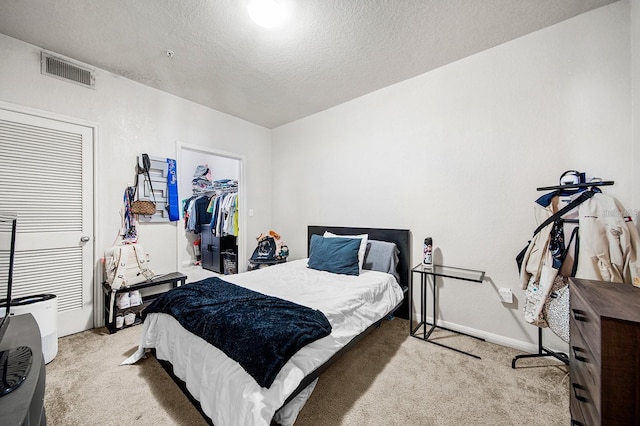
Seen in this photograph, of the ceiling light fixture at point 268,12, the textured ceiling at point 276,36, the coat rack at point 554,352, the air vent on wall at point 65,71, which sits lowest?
the coat rack at point 554,352

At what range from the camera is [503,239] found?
→ 7.34 feet

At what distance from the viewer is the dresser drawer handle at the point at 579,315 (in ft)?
3.40

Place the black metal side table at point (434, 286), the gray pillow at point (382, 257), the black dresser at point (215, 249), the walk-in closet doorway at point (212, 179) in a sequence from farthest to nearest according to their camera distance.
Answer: the black dresser at point (215, 249) → the walk-in closet doorway at point (212, 179) → the gray pillow at point (382, 257) → the black metal side table at point (434, 286)

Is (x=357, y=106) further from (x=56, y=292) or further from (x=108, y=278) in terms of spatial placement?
(x=56, y=292)

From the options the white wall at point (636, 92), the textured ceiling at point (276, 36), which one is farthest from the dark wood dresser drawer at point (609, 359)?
the textured ceiling at point (276, 36)

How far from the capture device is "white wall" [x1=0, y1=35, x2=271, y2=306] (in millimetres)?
2252

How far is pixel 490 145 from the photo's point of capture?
2312mm

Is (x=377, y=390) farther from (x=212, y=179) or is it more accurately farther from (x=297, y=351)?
(x=212, y=179)

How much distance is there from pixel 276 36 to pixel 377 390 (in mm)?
2846

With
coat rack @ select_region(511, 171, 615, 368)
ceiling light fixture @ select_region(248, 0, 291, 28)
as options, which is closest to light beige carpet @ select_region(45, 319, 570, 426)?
coat rack @ select_region(511, 171, 615, 368)

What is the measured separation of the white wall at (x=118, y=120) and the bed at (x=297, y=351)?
142 centimetres

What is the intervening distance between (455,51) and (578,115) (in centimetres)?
113

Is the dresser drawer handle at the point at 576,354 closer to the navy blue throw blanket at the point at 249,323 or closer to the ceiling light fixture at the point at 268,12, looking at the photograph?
the navy blue throw blanket at the point at 249,323

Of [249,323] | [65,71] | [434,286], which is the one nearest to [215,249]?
[65,71]
